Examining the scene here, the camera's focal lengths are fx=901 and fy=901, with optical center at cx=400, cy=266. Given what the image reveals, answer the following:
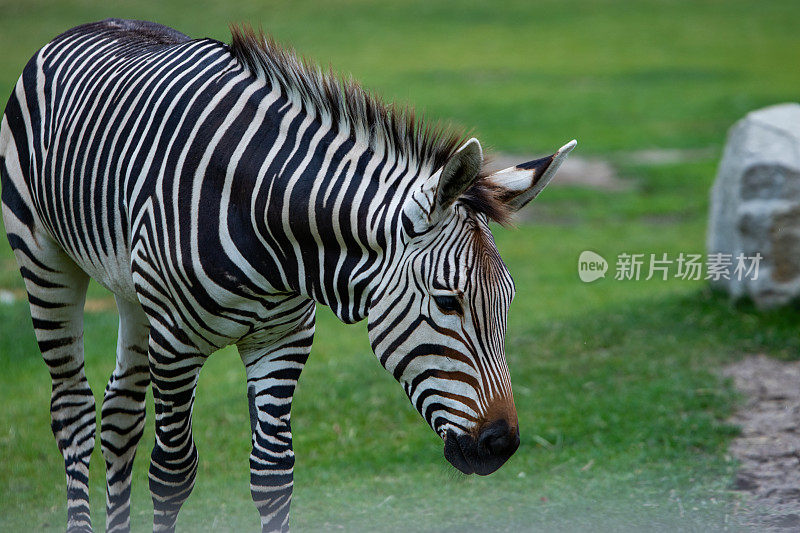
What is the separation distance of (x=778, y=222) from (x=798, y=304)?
2.25 ft

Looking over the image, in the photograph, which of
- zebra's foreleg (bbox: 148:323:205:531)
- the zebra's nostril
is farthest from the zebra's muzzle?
zebra's foreleg (bbox: 148:323:205:531)

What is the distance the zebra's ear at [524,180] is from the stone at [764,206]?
4.26 metres

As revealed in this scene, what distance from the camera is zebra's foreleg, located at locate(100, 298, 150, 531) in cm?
418

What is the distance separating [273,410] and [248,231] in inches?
32.2

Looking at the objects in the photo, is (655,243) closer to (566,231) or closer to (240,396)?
(566,231)

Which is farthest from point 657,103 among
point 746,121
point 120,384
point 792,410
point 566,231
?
point 120,384

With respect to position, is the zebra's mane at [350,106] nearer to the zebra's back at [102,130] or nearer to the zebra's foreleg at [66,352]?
the zebra's back at [102,130]

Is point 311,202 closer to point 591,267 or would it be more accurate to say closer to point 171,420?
point 171,420

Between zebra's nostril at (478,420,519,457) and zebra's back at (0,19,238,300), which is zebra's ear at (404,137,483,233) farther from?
zebra's back at (0,19,238,300)

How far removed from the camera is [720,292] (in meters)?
7.47

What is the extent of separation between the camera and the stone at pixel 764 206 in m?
6.66

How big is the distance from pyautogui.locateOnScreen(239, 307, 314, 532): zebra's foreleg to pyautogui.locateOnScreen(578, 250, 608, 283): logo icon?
6.66m

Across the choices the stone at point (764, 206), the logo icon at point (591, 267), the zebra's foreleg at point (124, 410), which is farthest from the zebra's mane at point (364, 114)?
the logo icon at point (591, 267)

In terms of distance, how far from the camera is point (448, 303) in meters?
2.88
